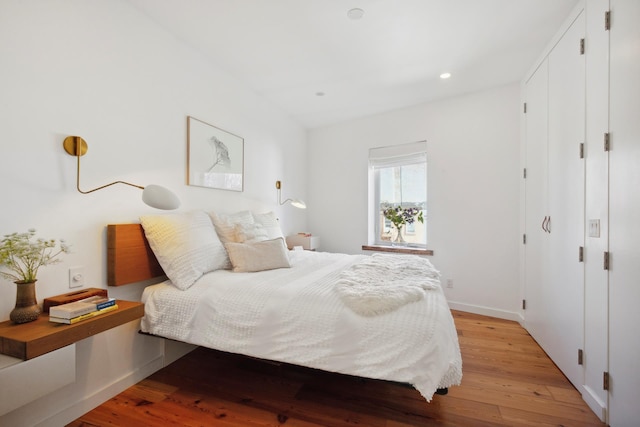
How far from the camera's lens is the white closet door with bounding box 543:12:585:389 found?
1822 millimetres

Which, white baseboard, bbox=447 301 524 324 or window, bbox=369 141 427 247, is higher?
window, bbox=369 141 427 247

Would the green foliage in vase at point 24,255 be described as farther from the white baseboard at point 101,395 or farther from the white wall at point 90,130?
the white baseboard at point 101,395

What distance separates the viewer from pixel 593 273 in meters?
1.65

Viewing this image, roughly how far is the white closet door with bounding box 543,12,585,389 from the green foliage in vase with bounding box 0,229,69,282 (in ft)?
9.91

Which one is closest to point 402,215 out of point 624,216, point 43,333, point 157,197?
point 624,216

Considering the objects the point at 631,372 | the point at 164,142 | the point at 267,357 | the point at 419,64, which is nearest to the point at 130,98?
the point at 164,142

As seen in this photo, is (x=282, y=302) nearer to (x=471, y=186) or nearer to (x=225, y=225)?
(x=225, y=225)

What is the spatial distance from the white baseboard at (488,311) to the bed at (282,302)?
1.46 m

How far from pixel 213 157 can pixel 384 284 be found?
1876 millimetres

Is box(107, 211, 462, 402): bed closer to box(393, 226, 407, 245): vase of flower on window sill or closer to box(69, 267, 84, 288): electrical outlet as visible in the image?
box(69, 267, 84, 288): electrical outlet

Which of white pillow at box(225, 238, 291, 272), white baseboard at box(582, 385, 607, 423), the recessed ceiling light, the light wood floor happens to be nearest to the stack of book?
the light wood floor

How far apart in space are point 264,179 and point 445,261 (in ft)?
7.82

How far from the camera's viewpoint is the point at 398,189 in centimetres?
388

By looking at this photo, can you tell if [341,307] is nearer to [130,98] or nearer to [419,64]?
[130,98]
